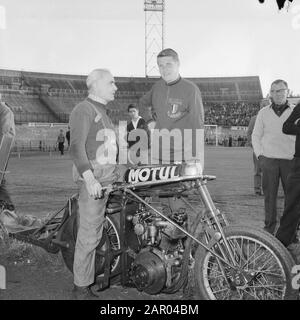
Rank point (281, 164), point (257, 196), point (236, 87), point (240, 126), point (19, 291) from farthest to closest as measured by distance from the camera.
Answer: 1. point (236, 87)
2. point (240, 126)
3. point (257, 196)
4. point (281, 164)
5. point (19, 291)

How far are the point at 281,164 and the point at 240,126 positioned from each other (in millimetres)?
45380

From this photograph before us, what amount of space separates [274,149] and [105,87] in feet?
8.54

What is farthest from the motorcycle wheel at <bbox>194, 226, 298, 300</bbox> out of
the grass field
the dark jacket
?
the grass field

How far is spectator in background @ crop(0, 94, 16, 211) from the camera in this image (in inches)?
230

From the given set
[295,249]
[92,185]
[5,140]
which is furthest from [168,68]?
[5,140]

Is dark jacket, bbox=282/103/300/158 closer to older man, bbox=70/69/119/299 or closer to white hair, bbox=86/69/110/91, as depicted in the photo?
older man, bbox=70/69/119/299

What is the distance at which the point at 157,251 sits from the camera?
3.49 metres

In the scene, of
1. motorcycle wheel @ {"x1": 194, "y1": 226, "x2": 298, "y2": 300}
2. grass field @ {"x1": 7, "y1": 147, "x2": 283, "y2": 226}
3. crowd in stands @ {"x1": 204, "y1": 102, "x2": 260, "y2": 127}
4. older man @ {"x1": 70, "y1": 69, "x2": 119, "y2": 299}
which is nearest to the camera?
motorcycle wheel @ {"x1": 194, "y1": 226, "x2": 298, "y2": 300}

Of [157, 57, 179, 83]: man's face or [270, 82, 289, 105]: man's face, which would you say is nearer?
[157, 57, 179, 83]: man's face

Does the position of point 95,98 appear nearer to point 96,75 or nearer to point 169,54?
point 96,75

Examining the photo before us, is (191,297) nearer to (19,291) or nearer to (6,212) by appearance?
(19,291)

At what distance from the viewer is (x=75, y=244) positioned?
12.8ft

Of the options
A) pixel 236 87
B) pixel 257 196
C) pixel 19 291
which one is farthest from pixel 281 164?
pixel 236 87

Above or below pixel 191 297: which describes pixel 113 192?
above
